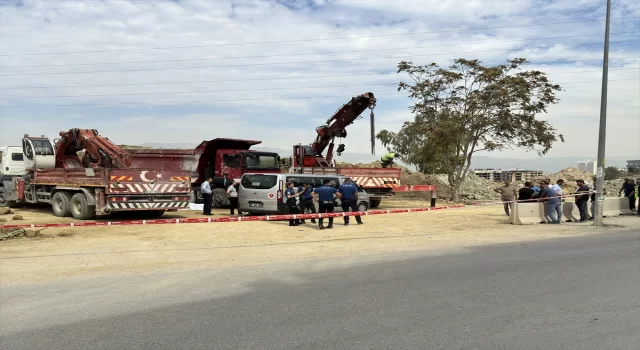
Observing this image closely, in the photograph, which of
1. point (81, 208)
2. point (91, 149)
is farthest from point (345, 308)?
point (91, 149)

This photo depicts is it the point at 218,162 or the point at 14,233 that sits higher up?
the point at 218,162

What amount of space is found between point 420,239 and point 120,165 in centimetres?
1029

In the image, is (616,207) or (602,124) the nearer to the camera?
(602,124)

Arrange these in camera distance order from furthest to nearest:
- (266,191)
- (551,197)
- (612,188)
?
(612,188)
(266,191)
(551,197)

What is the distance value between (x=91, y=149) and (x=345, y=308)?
14775mm

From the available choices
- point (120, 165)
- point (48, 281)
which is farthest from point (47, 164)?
point (48, 281)

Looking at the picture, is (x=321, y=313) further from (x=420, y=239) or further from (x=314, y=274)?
(x=420, y=239)

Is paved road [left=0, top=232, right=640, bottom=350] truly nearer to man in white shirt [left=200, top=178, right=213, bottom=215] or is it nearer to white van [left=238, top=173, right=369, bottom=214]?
white van [left=238, top=173, right=369, bottom=214]

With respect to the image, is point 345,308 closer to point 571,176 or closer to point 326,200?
point 326,200

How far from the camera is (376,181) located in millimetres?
23109

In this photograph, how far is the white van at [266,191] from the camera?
56.6ft

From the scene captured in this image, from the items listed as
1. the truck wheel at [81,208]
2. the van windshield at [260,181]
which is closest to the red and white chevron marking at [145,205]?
the truck wheel at [81,208]

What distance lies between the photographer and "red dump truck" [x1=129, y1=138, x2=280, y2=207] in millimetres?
21469

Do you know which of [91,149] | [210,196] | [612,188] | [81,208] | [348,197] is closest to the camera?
[348,197]
